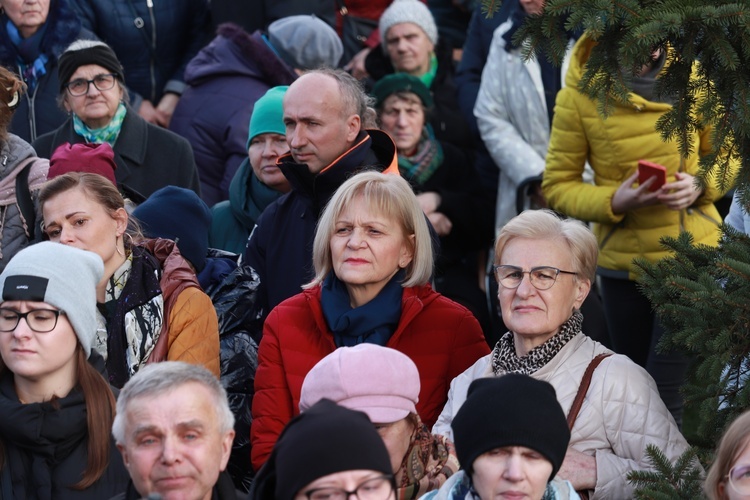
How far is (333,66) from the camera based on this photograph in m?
8.77

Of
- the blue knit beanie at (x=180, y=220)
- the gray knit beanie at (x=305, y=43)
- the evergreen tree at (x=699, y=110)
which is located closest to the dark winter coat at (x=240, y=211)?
the blue knit beanie at (x=180, y=220)

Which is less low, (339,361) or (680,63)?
(680,63)

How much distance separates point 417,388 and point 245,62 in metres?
4.26

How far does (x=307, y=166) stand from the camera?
669 cm

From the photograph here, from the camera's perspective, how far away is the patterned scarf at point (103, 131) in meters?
7.77

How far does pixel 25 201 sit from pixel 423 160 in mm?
2856

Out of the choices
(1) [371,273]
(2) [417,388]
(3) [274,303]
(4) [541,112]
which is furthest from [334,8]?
(2) [417,388]

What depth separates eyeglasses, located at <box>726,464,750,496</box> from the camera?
14.1 feet

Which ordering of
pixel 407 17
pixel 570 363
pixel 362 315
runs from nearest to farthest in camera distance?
pixel 570 363 → pixel 362 315 → pixel 407 17

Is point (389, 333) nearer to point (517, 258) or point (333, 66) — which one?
point (517, 258)

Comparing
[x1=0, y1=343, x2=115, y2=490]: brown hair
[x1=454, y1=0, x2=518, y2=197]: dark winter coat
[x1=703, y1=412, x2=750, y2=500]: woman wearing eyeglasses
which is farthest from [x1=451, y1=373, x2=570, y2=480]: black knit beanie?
[x1=454, y1=0, x2=518, y2=197]: dark winter coat

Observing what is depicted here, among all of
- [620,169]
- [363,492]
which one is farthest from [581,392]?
[620,169]

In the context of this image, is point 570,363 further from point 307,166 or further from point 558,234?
point 307,166

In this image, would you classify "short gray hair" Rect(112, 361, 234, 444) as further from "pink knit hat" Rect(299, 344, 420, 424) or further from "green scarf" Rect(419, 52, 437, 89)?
"green scarf" Rect(419, 52, 437, 89)
